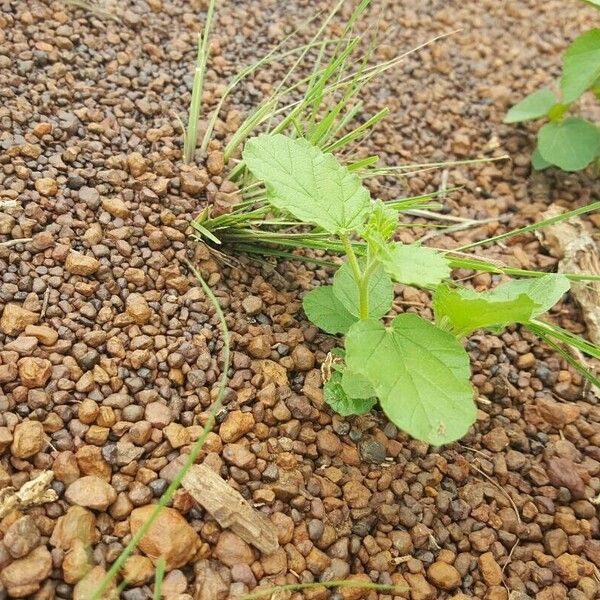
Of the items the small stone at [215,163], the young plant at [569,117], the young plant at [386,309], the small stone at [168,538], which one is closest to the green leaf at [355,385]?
the young plant at [386,309]

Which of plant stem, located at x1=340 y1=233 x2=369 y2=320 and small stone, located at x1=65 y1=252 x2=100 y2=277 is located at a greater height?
plant stem, located at x1=340 y1=233 x2=369 y2=320

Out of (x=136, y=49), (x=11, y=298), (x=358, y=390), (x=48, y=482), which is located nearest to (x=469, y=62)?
(x=136, y=49)

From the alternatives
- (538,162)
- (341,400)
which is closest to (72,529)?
(341,400)

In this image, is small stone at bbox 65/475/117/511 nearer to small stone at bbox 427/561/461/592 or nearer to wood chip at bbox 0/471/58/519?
wood chip at bbox 0/471/58/519

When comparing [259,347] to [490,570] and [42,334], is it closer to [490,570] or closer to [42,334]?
[42,334]

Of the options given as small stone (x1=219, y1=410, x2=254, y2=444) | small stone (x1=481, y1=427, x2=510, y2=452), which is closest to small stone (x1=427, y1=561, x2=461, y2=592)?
small stone (x1=481, y1=427, x2=510, y2=452)
